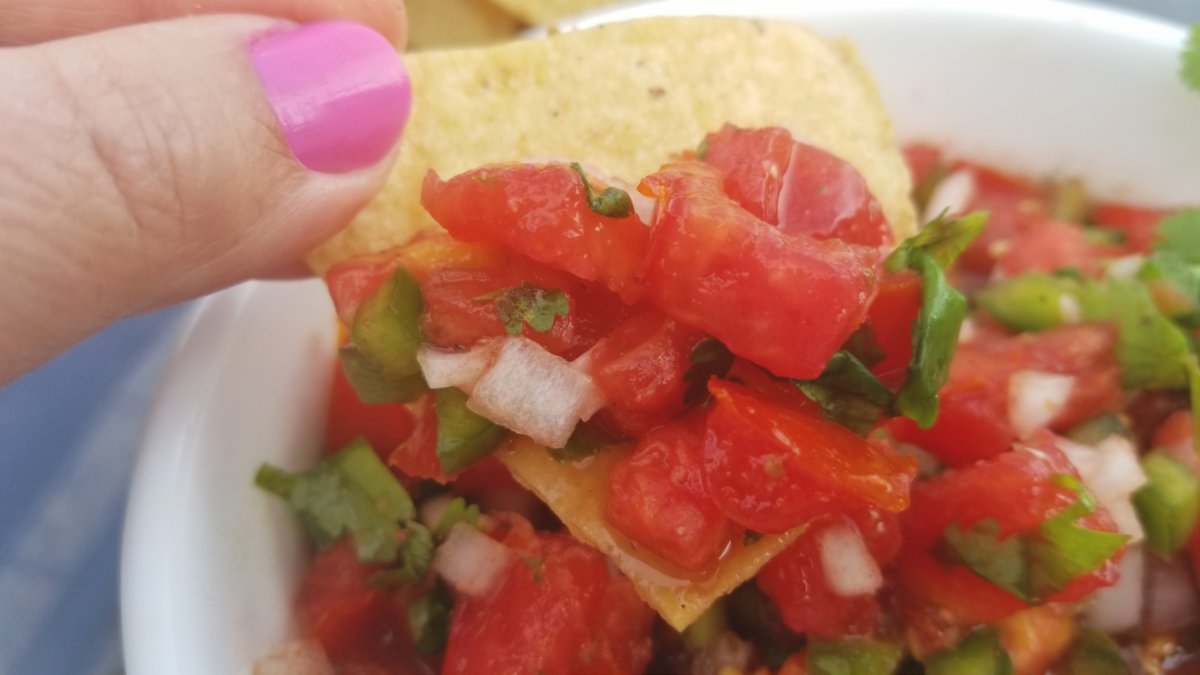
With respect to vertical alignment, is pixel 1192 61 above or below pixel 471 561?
above

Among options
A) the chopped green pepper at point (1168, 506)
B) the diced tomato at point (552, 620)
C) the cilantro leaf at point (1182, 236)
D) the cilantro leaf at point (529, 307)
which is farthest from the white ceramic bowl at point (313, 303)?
the chopped green pepper at point (1168, 506)

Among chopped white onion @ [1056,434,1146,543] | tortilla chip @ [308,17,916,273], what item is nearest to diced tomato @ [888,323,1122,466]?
chopped white onion @ [1056,434,1146,543]

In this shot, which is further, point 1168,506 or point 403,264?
point 1168,506

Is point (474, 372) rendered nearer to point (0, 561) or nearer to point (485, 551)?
point (485, 551)

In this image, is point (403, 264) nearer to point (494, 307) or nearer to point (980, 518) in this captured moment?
point (494, 307)

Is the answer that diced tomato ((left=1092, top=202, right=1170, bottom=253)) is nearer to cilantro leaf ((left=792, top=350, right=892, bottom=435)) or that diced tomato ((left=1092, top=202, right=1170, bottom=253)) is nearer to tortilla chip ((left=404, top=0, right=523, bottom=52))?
cilantro leaf ((left=792, top=350, right=892, bottom=435))

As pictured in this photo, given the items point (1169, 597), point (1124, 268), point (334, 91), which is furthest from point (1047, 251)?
point (334, 91)

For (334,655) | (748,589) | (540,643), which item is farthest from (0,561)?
(748,589)

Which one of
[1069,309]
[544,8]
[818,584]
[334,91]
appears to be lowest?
Result: [818,584]
